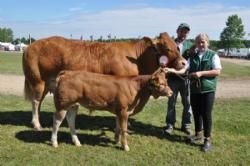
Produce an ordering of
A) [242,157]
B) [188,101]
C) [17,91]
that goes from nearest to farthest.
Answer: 1. [242,157]
2. [188,101]
3. [17,91]

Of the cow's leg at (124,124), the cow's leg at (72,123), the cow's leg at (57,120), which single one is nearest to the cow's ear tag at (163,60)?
the cow's leg at (124,124)

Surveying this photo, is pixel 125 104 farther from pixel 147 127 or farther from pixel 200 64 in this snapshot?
pixel 147 127

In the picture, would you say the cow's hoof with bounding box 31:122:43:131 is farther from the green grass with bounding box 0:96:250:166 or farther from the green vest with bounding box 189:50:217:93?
the green vest with bounding box 189:50:217:93

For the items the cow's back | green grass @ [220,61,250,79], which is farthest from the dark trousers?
green grass @ [220,61,250,79]

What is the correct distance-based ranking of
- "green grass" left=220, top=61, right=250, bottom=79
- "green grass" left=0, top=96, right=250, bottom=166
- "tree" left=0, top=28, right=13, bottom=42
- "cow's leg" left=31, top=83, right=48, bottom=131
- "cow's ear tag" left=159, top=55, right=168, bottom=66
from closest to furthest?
"green grass" left=0, top=96, right=250, bottom=166 → "cow's ear tag" left=159, top=55, right=168, bottom=66 → "cow's leg" left=31, top=83, right=48, bottom=131 → "green grass" left=220, top=61, right=250, bottom=79 → "tree" left=0, top=28, right=13, bottom=42

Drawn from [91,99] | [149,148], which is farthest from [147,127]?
[91,99]

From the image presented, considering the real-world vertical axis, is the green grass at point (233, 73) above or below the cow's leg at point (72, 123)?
below

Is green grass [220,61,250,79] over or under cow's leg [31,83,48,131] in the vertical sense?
under

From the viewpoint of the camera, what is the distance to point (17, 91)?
1598 cm

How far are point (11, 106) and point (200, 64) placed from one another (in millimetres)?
6276

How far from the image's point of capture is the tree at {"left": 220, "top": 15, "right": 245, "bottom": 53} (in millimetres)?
100375

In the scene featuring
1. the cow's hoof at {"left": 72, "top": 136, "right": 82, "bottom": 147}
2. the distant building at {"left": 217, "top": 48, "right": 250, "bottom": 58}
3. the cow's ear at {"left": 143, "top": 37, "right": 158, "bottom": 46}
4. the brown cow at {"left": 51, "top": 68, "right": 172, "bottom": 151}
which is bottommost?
the distant building at {"left": 217, "top": 48, "right": 250, "bottom": 58}

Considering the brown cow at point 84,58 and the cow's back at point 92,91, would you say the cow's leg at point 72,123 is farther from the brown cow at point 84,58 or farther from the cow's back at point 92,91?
the brown cow at point 84,58

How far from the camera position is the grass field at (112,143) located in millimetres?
7559
